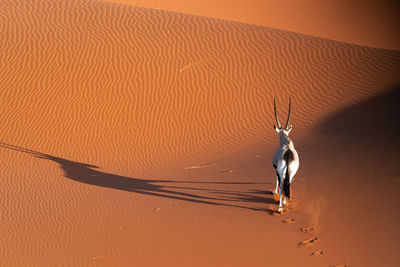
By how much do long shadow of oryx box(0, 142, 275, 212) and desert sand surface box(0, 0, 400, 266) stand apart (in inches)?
2.0

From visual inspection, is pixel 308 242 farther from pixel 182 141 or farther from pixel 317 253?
pixel 182 141

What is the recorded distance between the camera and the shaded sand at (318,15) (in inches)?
883

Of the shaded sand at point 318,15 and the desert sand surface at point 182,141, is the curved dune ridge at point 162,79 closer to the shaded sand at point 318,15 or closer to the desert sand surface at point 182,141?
the desert sand surface at point 182,141

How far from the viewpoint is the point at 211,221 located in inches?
275

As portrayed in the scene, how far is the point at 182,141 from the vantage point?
1195cm

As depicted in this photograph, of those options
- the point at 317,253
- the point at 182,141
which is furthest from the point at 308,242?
the point at 182,141

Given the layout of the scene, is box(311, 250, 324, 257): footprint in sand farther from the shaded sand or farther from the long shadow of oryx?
the shaded sand

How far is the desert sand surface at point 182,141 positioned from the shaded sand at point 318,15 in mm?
6935

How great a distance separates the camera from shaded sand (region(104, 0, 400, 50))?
22438mm

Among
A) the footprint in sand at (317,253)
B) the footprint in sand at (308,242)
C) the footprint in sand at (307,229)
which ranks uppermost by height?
the footprint in sand at (307,229)

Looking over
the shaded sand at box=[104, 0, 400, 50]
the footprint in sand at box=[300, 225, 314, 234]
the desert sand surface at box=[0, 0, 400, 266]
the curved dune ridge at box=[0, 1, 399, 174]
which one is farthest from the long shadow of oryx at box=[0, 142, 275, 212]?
the shaded sand at box=[104, 0, 400, 50]

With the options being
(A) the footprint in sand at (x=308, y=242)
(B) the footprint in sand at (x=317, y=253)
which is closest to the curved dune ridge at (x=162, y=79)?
(A) the footprint in sand at (x=308, y=242)

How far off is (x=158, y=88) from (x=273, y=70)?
13.7ft

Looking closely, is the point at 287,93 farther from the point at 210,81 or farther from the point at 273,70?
the point at 210,81
